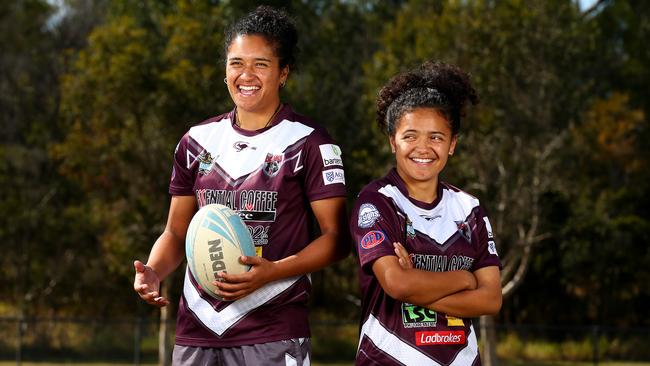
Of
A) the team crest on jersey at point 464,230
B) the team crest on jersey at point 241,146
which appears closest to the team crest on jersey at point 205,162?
the team crest on jersey at point 241,146

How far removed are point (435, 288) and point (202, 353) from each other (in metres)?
1.04

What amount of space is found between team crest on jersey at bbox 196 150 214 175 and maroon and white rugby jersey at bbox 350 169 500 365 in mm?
684

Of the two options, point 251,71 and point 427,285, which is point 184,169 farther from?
point 427,285

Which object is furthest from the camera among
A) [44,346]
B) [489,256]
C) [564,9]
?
[564,9]

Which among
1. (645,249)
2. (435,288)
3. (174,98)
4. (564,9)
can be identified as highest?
(564,9)

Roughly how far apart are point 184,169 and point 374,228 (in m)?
0.96

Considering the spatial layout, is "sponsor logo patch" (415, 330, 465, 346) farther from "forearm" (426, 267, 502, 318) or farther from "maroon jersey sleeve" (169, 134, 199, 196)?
"maroon jersey sleeve" (169, 134, 199, 196)

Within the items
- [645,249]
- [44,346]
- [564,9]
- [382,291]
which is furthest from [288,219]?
[645,249]

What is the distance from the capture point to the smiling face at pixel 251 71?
4406 mm

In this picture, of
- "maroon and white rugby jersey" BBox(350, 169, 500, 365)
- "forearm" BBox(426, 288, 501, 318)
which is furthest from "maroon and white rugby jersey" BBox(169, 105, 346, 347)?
"forearm" BBox(426, 288, 501, 318)

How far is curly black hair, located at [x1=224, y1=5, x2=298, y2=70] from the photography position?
14.6 ft

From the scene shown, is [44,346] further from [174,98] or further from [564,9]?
[564,9]

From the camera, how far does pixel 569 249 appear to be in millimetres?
29375

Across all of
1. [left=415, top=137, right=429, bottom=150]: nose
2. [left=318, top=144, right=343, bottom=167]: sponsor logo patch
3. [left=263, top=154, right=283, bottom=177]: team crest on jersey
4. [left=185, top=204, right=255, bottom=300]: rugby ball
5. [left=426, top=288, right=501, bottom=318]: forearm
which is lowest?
[left=426, top=288, right=501, bottom=318]: forearm
